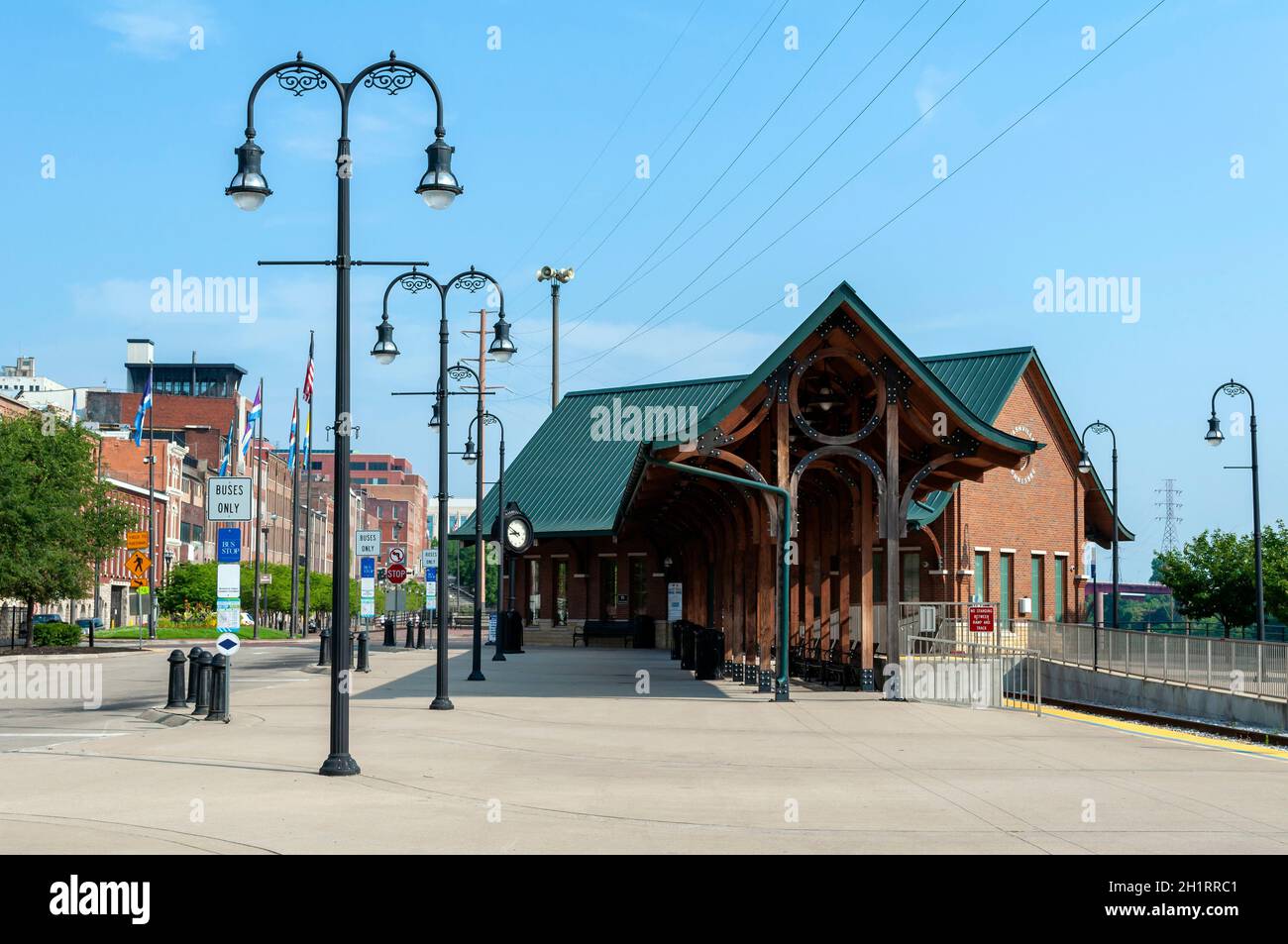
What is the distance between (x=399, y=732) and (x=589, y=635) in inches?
1527

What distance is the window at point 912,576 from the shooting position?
49969mm

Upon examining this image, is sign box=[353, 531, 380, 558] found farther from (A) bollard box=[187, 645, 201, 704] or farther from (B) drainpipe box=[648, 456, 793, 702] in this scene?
(A) bollard box=[187, 645, 201, 704]

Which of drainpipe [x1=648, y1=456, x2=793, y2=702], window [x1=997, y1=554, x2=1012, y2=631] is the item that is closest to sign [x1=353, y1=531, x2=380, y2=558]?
drainpipe [x1=648, y1=456, x2=793, y2=702]

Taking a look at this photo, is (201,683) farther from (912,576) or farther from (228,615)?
(912,576)

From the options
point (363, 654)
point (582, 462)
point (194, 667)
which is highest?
point (582, 462)

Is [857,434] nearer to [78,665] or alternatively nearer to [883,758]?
[883,758]

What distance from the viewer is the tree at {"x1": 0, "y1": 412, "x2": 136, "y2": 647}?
50656 millimetres

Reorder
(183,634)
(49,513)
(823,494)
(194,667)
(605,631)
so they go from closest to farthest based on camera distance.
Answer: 1. (194,667)
2. (823,494)
3. (49,513)
4. (605,631)
5. (183,634)

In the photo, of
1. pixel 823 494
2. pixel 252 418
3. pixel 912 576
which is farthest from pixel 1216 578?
pixel 252 418

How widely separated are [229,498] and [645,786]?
9109 millimetres

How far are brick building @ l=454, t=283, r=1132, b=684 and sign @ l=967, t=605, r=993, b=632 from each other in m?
1.77

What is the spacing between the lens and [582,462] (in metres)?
65.3
